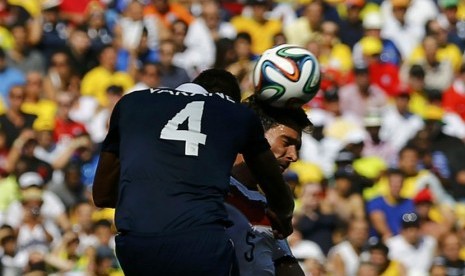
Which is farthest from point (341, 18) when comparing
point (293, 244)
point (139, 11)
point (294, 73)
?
point (294, 73)

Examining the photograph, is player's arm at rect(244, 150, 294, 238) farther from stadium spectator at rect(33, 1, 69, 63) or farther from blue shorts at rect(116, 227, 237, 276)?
stadium spectator at rect(33, 1, 69, 63)

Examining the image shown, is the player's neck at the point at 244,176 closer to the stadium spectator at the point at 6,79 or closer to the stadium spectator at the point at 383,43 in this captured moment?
the stadium spectator at the point at 6,79

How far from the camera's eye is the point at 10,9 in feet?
50.9

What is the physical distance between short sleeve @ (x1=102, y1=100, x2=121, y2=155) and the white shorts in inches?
21.7

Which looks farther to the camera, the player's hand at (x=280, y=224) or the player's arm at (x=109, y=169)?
the player's hand at (x=280, y=224)

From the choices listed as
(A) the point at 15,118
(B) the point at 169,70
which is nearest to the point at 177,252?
(A) the point at 15,118

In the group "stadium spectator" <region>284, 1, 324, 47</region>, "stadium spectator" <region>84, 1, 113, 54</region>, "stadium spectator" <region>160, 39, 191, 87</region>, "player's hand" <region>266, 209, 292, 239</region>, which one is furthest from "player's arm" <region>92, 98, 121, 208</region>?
"stadium spectator" <region>284, 1, 324, 47</region>

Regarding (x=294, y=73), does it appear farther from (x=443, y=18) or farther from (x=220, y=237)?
(x=443, y=18)

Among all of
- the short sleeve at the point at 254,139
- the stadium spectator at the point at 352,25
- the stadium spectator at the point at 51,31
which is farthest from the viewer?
the stadium spectator at the point at 352,25

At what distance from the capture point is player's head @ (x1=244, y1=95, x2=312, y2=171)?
19.9 ft

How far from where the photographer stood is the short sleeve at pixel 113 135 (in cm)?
535

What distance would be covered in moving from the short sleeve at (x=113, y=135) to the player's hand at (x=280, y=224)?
0.77 meters

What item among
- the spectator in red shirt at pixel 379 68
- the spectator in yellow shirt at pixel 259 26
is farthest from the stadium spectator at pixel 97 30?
the spectator in red shirt at pixel 379 68

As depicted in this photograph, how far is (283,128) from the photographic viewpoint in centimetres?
612
